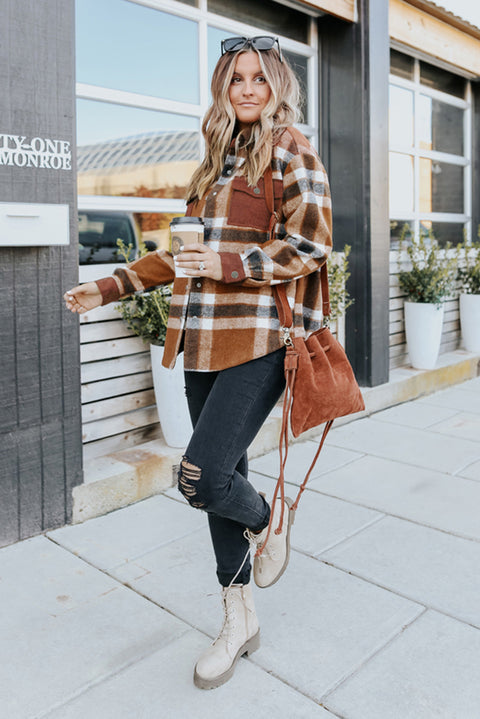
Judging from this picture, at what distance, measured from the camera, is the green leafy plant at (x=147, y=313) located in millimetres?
3514

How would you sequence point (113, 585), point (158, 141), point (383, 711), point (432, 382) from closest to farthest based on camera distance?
1. point (383, 711)
2. point (113, 585)
3. point (158, 141)
4. point (432, 382)

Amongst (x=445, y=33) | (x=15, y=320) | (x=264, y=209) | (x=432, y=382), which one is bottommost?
(x=432, y=382)

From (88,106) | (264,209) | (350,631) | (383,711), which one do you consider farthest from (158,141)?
(383,711)

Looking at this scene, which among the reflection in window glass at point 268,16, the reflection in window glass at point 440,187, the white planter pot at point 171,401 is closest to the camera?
the white planter pot at point 171,401

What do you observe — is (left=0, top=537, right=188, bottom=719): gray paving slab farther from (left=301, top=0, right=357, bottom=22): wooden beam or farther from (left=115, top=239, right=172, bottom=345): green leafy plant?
(left=301, top=0, right=357, bottom=22): wooden beam

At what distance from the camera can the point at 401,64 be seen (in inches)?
231

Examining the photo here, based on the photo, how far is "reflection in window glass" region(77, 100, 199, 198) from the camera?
11.7 feet

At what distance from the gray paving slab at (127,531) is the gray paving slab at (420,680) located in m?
1.11

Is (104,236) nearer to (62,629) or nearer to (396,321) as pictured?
(62,629)

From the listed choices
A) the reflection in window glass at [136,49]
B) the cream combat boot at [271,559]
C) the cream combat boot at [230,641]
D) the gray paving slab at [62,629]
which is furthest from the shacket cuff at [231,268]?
the reflection in window glass at [136,49]

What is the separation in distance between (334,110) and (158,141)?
1.63 m

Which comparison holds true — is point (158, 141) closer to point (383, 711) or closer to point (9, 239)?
point (9, 239)

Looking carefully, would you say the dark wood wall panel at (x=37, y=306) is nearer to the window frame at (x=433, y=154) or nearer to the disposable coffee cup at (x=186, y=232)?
the disposable coffee cup at (x=186, y=232)

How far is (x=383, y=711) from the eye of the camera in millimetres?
1836
